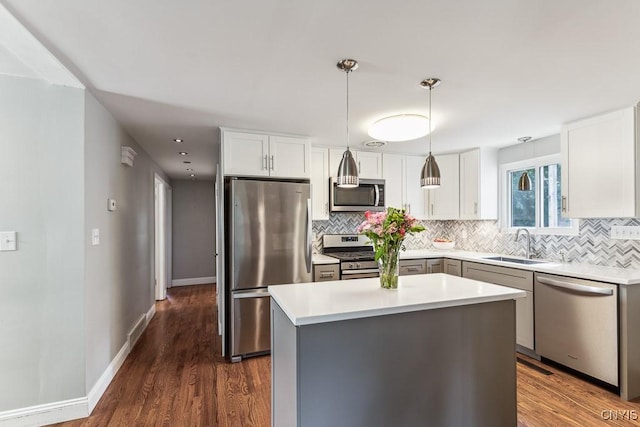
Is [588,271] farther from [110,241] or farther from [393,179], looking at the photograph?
[110,241]

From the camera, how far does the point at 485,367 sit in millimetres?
1759

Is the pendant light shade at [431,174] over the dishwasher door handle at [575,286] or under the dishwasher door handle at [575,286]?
over

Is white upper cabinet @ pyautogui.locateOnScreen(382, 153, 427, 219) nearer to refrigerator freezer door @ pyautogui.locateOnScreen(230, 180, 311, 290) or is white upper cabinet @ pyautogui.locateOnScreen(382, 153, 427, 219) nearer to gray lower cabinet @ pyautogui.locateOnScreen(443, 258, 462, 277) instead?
gray lower cabinet @ pyautogui.locateOnScreen(443, 258, 462, 277)

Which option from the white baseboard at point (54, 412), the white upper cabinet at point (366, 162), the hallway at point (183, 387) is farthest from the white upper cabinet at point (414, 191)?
the white baseboard at point (54, 412)

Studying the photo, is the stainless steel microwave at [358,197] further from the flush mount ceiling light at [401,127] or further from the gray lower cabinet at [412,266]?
the flush mount ceiling light at [401,127]

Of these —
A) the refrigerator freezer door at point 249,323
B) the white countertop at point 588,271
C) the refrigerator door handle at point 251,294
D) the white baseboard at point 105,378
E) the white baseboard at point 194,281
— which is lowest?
the white baseboard at point 194,281

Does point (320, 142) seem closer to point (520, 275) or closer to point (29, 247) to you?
point (520, 275)

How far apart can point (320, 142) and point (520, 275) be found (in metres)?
2.46

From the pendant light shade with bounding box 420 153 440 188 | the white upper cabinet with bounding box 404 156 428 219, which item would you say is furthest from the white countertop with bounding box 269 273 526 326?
the white upper cabinet with bounding box 404 156 428 219

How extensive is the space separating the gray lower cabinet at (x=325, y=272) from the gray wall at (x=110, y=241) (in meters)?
1.86

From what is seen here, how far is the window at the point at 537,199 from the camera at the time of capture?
329 cm

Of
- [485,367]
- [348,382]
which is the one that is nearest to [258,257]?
[348,382]

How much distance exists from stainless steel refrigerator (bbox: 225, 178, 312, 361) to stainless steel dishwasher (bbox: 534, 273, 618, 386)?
2218 mm

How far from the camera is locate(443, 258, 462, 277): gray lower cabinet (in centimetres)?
360
